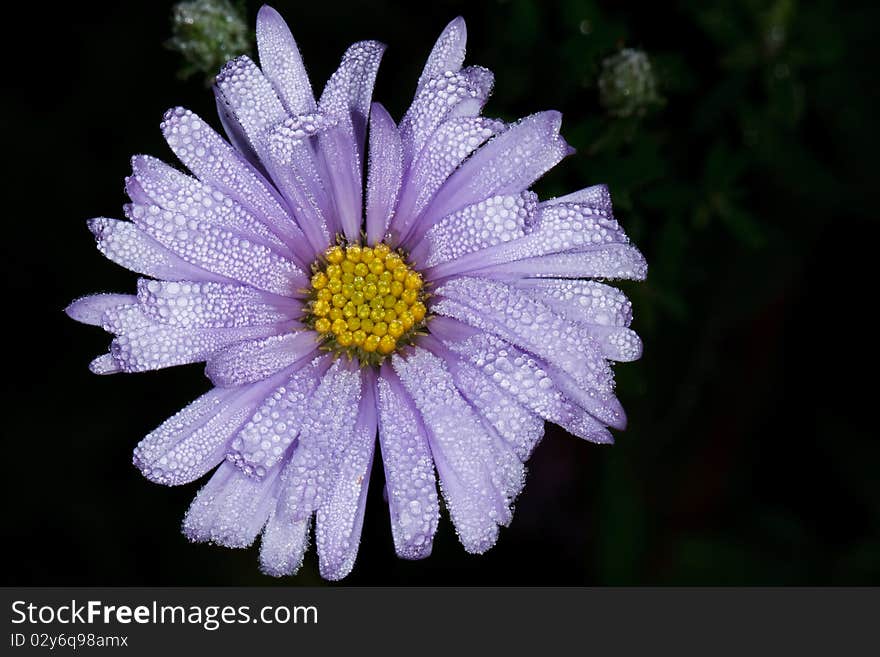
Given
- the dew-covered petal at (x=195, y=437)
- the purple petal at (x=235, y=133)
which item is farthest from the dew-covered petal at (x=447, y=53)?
the dew-covered petal at (x=195, y=437)

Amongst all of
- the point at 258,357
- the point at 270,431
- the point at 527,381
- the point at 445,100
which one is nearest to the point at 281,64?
the point at 445,100

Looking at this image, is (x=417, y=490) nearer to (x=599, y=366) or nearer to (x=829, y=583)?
(x=599, y=366)

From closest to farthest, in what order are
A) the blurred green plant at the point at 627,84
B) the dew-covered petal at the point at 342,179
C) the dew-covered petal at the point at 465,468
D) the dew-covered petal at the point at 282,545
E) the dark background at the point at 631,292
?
the dew-covered petal at the point at 465,468 < the dew-covered petal at the point at 342,179 < the dew-covered petal at the point at 282,545 < the blurred green plant at the point at 627,84 < the dark background at the point at 631,292

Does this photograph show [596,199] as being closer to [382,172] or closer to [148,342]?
[382,172]

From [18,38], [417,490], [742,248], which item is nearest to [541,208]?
[417,490]

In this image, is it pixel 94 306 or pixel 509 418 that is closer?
pixel 509 418

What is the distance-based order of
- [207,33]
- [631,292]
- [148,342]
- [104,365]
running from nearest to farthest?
[148,342], [104,365], [207,33], [631,292]

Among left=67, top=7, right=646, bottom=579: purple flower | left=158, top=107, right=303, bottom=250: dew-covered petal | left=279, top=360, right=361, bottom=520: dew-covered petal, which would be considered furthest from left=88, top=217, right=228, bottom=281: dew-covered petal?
left=279, top=360, right=361, bottom=520: dew-covered petal

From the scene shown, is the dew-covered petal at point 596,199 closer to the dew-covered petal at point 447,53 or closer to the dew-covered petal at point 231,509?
the dew-covered petal at point 447,53
